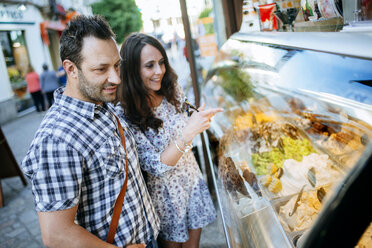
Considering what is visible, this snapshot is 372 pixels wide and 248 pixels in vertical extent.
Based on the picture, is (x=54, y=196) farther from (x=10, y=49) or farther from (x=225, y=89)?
(x=10, y=49)

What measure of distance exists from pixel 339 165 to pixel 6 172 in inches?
199

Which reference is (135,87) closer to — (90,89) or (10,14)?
(90,89)

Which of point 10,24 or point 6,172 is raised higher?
point 10,24

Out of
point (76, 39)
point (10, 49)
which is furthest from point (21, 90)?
point (76, 39)

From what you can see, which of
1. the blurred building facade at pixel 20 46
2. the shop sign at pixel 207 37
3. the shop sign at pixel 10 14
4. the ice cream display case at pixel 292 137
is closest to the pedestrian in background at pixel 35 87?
the blurred building facade at pixel 20 46

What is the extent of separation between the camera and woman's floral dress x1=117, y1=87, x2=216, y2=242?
6.56 ft

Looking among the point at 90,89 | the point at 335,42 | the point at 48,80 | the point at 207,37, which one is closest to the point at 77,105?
the point at 90,89

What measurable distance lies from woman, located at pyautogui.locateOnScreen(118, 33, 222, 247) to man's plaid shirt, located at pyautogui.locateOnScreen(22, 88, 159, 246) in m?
0.29

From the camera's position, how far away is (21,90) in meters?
11.9

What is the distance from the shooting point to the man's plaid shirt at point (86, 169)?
1.18m

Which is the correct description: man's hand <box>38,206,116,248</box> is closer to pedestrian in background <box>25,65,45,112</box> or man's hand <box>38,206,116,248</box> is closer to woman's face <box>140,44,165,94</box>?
woman's face <box>140,44,165,94</box>

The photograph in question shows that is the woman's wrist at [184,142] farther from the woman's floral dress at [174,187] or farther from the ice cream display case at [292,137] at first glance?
the ice cream display case at [292,137]

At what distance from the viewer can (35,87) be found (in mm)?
10930

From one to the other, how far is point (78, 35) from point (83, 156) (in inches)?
22.2
